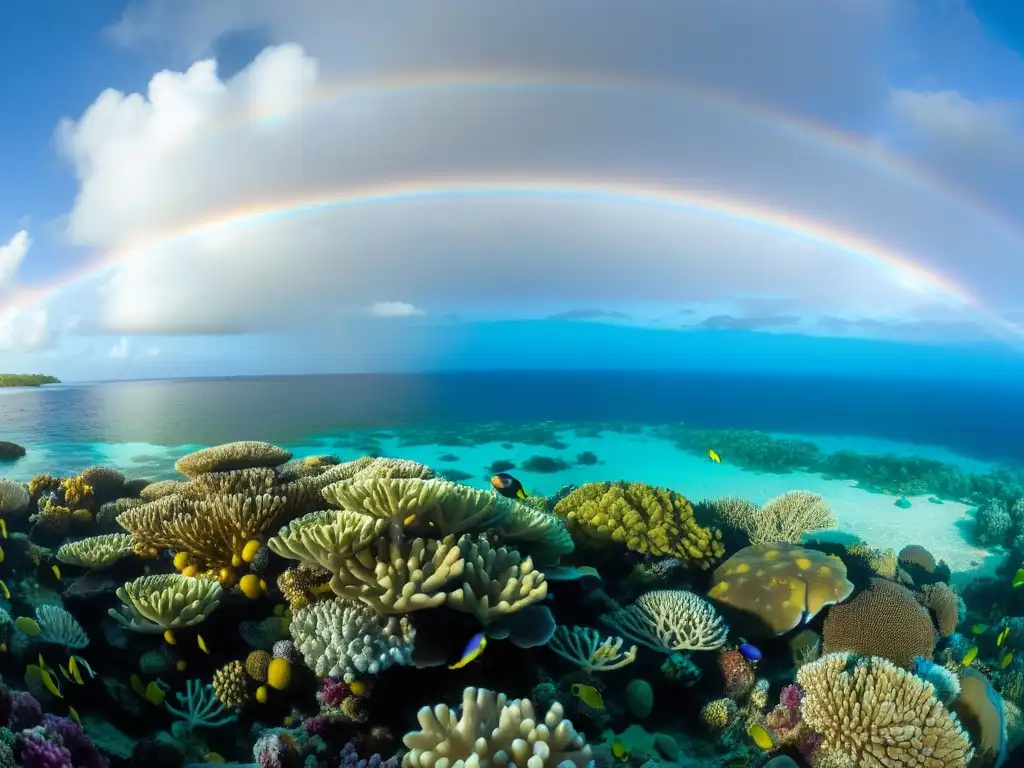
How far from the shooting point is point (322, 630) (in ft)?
12.3

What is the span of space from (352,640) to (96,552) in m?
3.46

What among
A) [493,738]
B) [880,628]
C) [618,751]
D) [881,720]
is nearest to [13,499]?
[493,738]

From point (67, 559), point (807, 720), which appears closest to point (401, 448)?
point (67, 559)

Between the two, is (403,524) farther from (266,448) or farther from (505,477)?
(266,448)

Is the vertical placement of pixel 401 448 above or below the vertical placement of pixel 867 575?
below

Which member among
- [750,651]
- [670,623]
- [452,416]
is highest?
[670,623]

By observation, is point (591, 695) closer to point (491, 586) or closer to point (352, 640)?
point (491, 586)

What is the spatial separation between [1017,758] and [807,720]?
3.10m

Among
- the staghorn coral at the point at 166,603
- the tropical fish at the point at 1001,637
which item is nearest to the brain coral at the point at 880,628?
the tropical fish at the point at 1001,637

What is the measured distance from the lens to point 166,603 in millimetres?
4238

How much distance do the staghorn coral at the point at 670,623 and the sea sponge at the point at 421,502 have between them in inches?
80.7

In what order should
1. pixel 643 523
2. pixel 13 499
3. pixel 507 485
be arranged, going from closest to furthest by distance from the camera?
pixel 643 523 < pixel 13 499 < pixel 507 485

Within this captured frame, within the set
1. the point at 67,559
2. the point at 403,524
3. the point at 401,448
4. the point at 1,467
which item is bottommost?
the point at 401,448

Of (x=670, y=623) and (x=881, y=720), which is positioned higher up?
(x=670, y=623)
